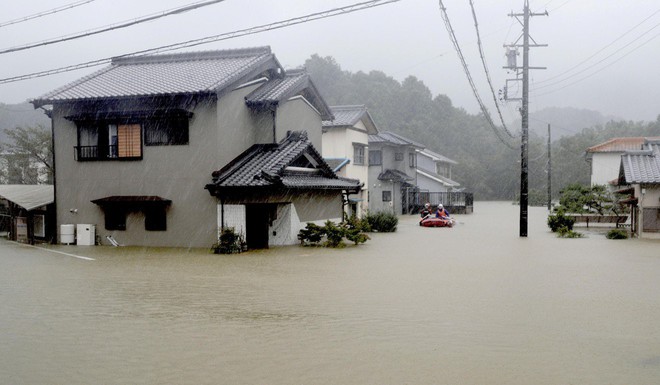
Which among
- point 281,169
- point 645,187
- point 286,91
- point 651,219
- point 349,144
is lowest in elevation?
point 651,219

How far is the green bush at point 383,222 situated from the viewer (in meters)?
28.9

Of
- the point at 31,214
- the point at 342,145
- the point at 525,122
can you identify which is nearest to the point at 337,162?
the point at 342,145

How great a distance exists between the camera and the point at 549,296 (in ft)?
37.6

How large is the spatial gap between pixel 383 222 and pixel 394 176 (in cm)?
1582

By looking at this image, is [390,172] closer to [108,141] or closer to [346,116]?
[346,116]

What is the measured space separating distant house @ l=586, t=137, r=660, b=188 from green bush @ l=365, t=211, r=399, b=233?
2606 cm

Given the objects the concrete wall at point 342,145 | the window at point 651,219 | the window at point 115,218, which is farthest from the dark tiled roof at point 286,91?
the window at point 651,219

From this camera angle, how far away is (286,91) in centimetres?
2234

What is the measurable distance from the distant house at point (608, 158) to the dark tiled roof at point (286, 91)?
30.3 m

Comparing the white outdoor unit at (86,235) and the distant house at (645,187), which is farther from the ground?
the distant house at (645,187)

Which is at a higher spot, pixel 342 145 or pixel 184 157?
pixel 342 145

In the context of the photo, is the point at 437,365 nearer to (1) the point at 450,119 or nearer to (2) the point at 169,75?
(2) the point at 169,75

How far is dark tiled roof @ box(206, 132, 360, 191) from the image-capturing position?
1916cm

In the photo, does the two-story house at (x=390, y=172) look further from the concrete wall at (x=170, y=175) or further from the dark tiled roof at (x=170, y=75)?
the concrete wall at (x=170, y=175)
